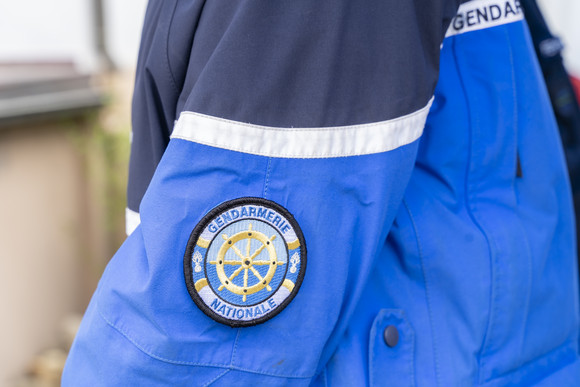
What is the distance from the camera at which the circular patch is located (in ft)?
2.39

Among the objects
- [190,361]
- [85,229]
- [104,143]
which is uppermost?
[190,361]

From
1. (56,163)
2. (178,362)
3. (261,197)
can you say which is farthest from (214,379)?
(56,163)

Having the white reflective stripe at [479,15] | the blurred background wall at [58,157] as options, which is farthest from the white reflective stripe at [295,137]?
the blurred background wall at [58,157]

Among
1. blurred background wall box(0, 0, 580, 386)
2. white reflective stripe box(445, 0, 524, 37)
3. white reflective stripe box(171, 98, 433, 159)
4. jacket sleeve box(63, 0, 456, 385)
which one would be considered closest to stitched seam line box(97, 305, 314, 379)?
jacket sleeve box(63, 0, 456, 385)

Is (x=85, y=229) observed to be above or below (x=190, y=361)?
below

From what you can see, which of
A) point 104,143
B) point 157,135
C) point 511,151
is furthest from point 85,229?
point 511,151

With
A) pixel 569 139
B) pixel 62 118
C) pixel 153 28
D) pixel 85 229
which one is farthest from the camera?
pixel 85 229

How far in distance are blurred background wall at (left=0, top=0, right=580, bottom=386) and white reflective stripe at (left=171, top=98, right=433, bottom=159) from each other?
6.37ft

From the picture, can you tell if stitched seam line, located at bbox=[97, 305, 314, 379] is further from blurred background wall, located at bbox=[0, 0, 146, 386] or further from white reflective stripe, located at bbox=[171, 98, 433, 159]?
blurred background wall, located at bbox=[0, 0, 146, 386]

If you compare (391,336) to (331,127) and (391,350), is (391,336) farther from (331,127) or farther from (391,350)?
(331,127)

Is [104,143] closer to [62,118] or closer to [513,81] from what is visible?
[62,118]

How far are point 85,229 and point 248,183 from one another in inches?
97.1

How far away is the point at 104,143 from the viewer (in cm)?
291

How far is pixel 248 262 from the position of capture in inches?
29.5
